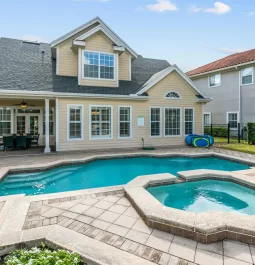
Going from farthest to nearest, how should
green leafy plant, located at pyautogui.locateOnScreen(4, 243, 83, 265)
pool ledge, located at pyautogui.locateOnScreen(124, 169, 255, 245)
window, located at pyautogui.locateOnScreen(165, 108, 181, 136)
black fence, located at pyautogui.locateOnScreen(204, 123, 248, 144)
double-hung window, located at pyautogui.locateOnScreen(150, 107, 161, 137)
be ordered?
black fence, located at pyautogui.locateOnScreen(204, 123, 248, 144) → window, located at pyautogui.locateOnScreen(165, 108, 181, 136) → double-hung window, located at pyautogui.locateOnScreen(150, 107, 161, 137) → pool ledge, located at pyautogui.locateOnScreen(124, 169, 255, 245) → green leafy plant, located at pyautogui.locateOnScreen(4, 243, 83, 265)

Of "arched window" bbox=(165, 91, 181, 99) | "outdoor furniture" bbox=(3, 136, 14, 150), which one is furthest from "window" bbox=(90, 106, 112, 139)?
"outdoor furniture" bbox=(3, 136, 14, 150)

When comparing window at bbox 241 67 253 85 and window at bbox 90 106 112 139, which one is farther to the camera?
window at bbox 241 67 253 85

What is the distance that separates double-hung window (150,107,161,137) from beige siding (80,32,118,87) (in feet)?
10.3

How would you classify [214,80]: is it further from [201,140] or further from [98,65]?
[98,65]

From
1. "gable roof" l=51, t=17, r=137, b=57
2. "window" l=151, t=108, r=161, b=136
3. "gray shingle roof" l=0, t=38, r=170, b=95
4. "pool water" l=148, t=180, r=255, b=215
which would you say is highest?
"gable roof" l=51, t=17, r=137, b=57

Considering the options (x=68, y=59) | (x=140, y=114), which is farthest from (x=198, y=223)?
(x=68, y=59)

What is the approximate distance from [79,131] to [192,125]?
7997 millimetres

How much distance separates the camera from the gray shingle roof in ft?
36.5

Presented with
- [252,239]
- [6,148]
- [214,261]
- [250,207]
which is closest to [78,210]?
[214,261]

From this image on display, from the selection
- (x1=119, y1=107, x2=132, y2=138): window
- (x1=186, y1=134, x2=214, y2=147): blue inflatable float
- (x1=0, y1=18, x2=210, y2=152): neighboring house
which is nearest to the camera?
(x1=0, y1=18, x2=210, y2=152): neighboring house

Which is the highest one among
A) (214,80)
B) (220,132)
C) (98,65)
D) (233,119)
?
(214,80)

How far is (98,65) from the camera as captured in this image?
13.0 meters

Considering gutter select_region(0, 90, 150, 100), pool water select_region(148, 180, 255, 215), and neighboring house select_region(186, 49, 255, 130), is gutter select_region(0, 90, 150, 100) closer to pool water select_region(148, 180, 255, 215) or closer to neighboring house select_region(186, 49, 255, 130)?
pool water select_region(148, 180, 255, 215)

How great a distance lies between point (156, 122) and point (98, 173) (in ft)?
21.6
